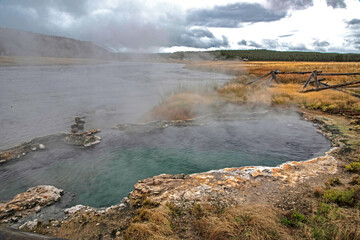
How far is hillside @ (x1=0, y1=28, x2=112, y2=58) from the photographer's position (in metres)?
7.16

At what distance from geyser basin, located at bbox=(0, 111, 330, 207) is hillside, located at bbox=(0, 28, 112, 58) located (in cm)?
354

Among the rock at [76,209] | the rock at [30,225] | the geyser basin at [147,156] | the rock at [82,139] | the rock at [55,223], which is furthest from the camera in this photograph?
the rock at [82,139]

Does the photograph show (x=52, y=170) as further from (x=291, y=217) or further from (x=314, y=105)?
(x=314, y=105)

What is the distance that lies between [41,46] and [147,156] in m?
6.51

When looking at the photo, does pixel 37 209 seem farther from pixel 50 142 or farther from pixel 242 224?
pixel 50 142

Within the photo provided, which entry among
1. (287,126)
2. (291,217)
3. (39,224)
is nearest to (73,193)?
(39,224)

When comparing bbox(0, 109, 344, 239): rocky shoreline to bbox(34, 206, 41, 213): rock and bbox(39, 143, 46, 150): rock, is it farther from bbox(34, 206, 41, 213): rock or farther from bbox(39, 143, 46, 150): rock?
bbox(39, 143, 46, 150): rock

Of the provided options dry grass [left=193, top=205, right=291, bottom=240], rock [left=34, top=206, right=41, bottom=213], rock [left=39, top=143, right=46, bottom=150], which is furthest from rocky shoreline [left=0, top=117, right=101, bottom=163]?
dry grass [left=193, top=205, right=291, bottom=240]

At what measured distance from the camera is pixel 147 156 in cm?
730

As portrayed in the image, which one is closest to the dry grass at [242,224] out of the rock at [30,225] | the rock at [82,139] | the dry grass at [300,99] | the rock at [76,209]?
the rock at [76,209]

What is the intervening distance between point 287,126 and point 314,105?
4211 millimetres

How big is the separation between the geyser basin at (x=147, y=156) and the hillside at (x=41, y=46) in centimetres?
354

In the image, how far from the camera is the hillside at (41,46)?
716cm

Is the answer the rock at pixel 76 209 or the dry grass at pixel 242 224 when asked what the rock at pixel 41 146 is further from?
the dry grass at pixel 242 224
